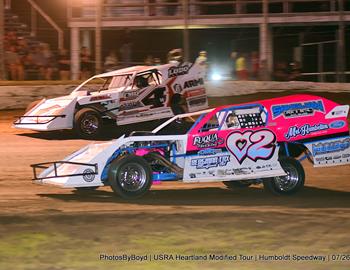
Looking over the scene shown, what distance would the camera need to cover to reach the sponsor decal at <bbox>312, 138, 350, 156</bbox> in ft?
33.4

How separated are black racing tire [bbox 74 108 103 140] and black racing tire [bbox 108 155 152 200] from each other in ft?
22.0

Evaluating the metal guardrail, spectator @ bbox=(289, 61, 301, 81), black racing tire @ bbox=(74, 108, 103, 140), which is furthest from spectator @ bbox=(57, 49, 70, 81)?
spectator @ bbox=(289, 61, 301, 81)

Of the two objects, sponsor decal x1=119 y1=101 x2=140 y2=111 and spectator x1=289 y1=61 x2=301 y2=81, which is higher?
spectator x1=289 y1=61 x2=301 y2=81

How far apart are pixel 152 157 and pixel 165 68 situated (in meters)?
7.92

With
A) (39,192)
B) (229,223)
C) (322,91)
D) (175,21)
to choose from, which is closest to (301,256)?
(229,223)

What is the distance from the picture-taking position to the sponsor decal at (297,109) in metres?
10.1

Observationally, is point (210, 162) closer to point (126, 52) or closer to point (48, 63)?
point (48, 63)

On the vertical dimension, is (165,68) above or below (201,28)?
below

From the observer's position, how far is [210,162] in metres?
9.72

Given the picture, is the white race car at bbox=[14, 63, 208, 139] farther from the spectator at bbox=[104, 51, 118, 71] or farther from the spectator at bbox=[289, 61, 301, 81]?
the spectator at bbox=[289, 61, 301, 81]

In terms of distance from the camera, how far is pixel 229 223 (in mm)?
7715

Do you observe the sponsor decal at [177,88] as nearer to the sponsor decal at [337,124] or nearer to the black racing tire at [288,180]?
the sponsor decal at [337,124]

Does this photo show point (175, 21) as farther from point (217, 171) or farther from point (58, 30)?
point (217, 171)

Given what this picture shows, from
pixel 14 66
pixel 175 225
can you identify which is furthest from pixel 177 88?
pixel 175 225
